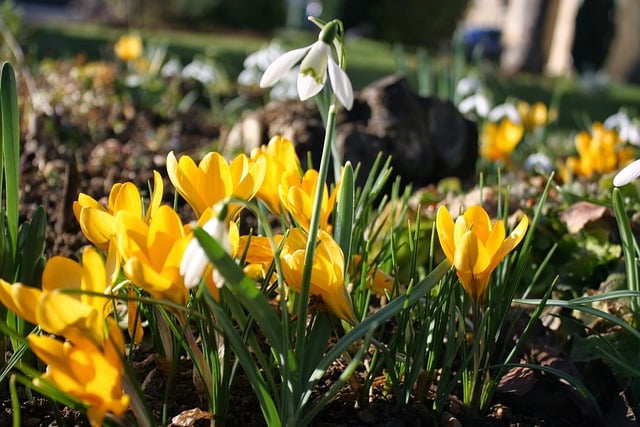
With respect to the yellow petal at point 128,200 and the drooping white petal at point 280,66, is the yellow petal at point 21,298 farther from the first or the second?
the drooping white petal at point 280,66

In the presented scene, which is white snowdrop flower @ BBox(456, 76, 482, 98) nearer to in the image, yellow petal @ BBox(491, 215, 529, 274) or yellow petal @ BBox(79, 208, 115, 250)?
yellow petal @ BBox(491, 215, 529, 274)

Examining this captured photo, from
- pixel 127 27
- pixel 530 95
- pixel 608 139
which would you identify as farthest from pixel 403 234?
pixel 127 27

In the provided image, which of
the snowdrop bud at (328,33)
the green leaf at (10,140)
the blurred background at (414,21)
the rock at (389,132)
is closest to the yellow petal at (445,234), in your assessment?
the snowdrop bud at (328,33)

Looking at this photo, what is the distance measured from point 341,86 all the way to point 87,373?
0.49m

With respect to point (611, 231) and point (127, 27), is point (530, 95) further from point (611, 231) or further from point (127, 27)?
point (611, 231)

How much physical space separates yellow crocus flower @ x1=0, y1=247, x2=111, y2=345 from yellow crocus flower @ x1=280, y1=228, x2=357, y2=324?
0.91 feet

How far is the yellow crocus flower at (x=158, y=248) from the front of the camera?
1100mm

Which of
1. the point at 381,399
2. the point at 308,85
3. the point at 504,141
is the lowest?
the point at 381,399

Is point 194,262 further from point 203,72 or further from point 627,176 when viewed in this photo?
point 203,72

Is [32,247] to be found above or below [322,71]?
below

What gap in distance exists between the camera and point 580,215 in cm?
230

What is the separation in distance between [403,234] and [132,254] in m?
1.21

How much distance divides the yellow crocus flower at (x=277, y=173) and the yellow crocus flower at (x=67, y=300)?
43cm

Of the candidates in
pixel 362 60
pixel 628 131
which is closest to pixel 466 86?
pixel 628 131
